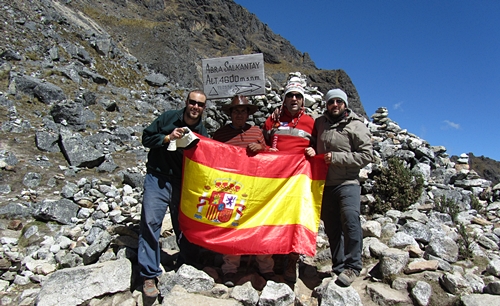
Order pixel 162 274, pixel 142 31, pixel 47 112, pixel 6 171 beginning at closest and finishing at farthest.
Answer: pixel 162 274, pixel 6 171, pixel 47 112, pixel 142 31

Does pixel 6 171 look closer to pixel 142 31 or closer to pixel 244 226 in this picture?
pixel 244 226

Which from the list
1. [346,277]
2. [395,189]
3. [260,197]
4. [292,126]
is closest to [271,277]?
[346,277]

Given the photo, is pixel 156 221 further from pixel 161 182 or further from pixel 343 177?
pixel 343 177

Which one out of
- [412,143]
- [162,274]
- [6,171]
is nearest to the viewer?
[162,274]

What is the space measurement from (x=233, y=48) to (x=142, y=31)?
164 ft

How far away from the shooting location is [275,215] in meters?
4.88

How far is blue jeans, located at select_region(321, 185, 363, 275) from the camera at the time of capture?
4574 mm

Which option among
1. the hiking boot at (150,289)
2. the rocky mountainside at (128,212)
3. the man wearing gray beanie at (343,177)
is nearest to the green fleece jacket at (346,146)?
the man wearing gray beanie at (343,177)

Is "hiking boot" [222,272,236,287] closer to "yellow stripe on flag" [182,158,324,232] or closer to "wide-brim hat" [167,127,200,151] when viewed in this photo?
"yellow stripe on flag" [182,158,324,232]

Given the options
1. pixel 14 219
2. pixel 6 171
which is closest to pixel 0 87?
pixel 6 171

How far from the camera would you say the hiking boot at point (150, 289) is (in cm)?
437

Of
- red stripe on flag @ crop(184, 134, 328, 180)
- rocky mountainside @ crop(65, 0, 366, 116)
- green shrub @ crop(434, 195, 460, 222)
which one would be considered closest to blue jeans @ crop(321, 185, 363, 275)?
red stripe on flag @ crop(184, 134, 328, 180)

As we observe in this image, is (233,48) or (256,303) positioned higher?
→ (233,48)

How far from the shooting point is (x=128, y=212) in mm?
7172
